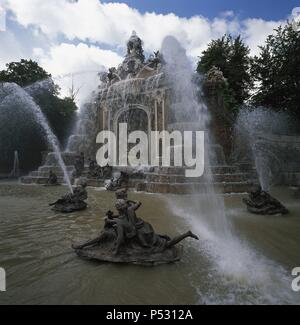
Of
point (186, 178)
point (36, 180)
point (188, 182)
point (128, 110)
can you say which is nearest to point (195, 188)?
point (188, 182)

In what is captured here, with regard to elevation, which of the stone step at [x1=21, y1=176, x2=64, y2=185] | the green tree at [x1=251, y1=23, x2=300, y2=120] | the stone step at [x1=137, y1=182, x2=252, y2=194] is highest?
the green tree at [x1=251, y1=23, x2=300, y2=120]

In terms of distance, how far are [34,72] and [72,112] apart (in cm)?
662

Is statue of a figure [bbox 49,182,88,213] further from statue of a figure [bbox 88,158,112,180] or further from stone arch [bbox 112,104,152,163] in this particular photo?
stone arch [bbox 112,104,152,163]

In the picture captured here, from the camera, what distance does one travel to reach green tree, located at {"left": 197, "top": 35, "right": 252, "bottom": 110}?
32.5m

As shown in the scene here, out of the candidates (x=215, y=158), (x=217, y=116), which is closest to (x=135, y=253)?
(x=215, y=158)

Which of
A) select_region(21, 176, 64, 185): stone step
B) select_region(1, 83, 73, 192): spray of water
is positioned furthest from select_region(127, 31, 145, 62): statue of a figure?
select_region(21, 176, 64, 185): stone step

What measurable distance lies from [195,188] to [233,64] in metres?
23.3

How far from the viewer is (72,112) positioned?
35.9 meters

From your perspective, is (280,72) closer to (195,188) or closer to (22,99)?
(195,188)

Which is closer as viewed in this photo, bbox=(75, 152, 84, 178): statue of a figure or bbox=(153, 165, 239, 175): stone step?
bbox=(153, 165, 239, 175): stone step

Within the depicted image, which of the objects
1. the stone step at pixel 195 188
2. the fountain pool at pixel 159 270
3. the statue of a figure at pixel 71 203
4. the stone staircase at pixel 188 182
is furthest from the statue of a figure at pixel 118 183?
the fountain pool at pixel 159 270

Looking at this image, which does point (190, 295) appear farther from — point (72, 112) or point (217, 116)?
point (72, 112)

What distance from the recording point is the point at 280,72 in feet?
89.9
